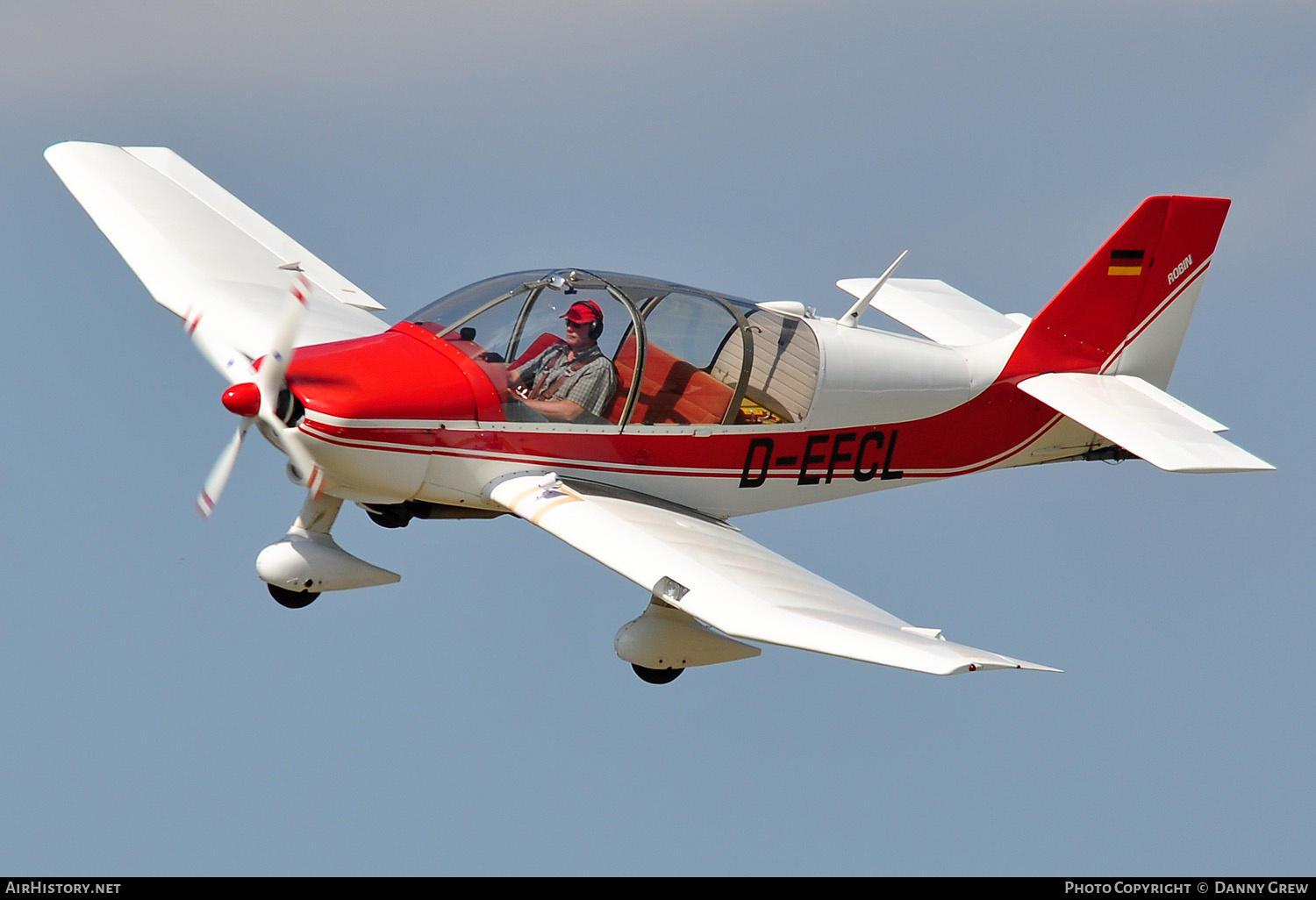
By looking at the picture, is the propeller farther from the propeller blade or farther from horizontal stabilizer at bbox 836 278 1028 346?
horizontal stabilizer at bbox 836 278 1028 346

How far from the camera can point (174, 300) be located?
15.8 m

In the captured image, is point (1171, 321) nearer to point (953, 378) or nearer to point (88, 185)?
point (953, 378)

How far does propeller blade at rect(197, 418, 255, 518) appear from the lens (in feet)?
43.3

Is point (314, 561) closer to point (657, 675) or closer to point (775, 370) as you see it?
point (657, 675)

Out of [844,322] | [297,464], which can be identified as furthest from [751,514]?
[297,464]

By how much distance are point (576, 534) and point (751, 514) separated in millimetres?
2503

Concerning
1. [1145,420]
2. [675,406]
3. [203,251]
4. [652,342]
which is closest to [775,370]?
[675,406]

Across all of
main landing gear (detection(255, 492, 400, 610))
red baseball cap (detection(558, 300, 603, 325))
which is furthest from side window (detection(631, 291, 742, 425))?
main landing gear (detection(255, 492, 400, 610))

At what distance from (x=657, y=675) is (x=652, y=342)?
272 cm

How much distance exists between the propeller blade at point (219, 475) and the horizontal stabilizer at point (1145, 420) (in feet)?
23.0

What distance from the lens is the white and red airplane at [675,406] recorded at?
13297mm

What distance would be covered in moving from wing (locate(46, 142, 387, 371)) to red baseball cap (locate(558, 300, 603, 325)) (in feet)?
7.93

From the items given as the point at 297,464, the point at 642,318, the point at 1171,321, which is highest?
the point at 1171,321

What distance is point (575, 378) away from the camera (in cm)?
1411
